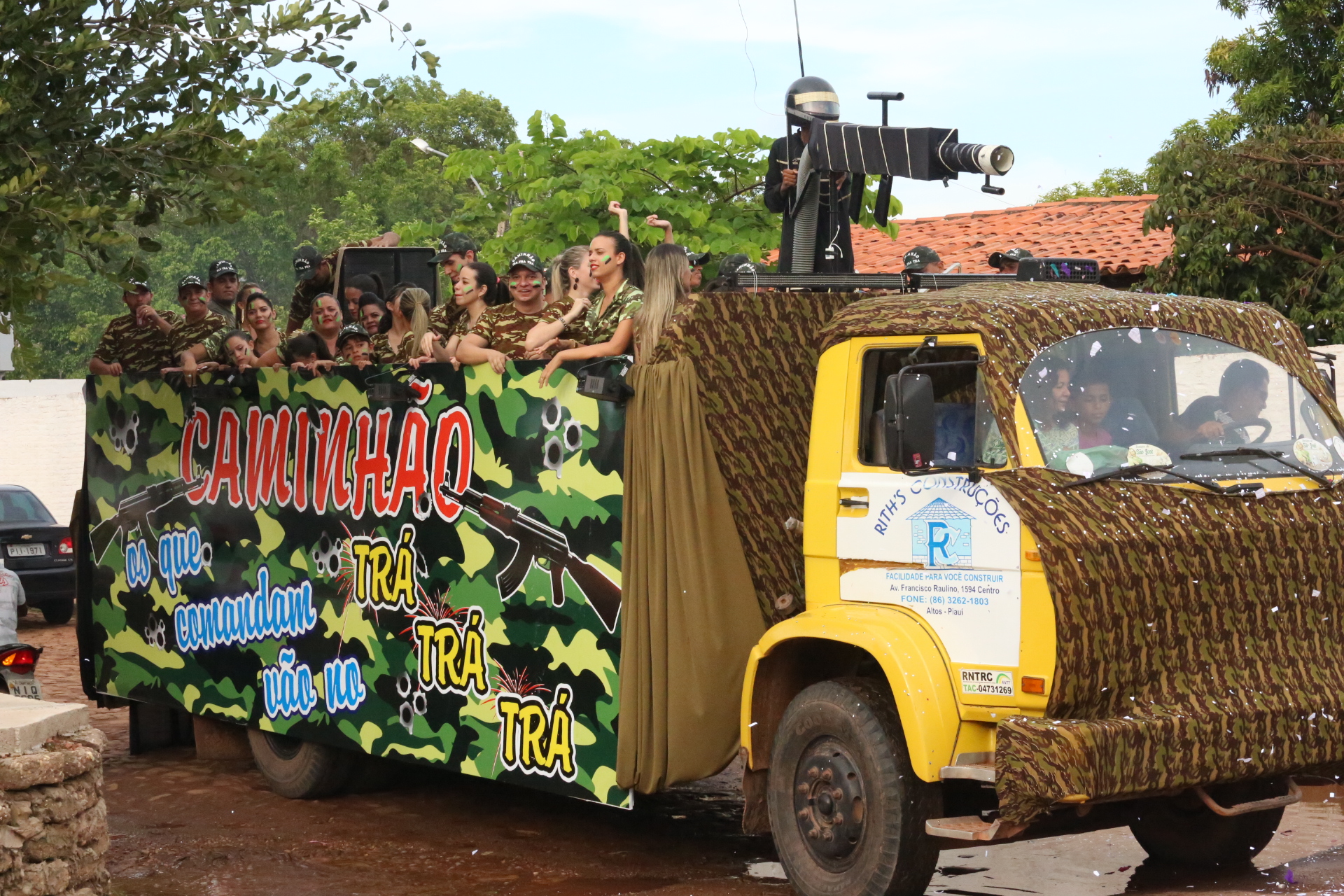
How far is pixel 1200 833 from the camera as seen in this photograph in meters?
7.30

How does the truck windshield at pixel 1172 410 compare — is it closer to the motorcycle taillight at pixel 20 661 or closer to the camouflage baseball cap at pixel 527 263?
the camouflage baseball cap at pixel 527 263

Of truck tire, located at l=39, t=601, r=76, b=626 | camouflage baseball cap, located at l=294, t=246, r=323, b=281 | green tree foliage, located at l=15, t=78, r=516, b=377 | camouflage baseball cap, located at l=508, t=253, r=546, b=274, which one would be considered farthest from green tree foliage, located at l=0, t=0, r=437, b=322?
green tree foliage, located at l=15, t=78, r=516, b=377

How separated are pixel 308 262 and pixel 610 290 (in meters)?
5.56

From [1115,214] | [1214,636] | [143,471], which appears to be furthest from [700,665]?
[1115,214]

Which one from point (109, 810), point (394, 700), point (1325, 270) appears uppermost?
point (1325, 270)

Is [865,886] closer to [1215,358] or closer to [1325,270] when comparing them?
[1215,358]

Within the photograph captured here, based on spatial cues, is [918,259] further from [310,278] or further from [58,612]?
[58,612]

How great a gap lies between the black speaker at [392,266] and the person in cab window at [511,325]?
406cm

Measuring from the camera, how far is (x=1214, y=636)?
6.01m

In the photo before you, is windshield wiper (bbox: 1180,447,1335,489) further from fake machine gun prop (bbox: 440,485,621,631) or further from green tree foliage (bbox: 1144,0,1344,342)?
green tree foliage (bbox: 1144,0,1344,342)

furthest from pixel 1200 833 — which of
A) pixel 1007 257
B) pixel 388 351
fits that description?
pixel 388 351

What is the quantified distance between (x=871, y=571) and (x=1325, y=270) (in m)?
11.9

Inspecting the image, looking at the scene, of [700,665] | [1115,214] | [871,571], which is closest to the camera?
[871,571]

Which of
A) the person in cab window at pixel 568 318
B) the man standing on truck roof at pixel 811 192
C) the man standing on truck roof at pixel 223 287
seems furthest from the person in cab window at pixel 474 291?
the man standing on truck roof at pixel 223 287
